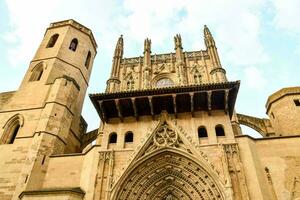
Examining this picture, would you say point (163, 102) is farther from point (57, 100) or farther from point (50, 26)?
point (50, 26)

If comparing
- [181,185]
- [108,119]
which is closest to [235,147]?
[181,185]

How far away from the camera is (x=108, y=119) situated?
36.5 feet

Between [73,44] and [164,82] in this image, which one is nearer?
[73,44]

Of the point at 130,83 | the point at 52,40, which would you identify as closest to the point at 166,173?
the point at 130,83

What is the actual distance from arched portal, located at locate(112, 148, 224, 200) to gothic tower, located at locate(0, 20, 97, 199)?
3.91 metres

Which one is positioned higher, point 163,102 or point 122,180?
point 163,102

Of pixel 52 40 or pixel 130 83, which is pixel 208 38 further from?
pixel 52 40

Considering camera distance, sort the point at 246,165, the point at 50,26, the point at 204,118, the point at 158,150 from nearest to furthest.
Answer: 1. the point at 246,165
2. the point at 158,150
3. the point at 204,118
4. the point at 50,26

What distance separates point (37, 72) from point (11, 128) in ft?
13.8

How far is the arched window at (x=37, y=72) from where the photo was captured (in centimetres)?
1547

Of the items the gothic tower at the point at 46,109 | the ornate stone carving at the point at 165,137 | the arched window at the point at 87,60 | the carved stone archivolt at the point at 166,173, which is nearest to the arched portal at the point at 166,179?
the carved stone archivolt at the point at 166,173

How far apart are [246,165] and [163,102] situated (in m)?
3.95

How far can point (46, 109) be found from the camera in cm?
1289

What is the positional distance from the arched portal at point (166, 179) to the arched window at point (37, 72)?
31.0 feet
